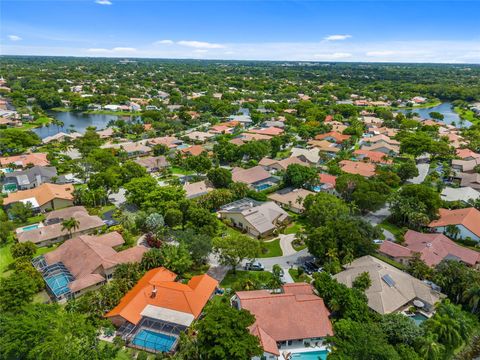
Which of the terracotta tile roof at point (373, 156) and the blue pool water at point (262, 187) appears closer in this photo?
the blue pool water at point (262, 187)

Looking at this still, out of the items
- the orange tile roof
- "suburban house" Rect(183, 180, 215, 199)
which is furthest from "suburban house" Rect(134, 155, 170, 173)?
the orange tile roof

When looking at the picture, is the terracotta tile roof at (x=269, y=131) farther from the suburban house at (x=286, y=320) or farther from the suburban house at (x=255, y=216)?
the suburban house at (x=286, y=320)

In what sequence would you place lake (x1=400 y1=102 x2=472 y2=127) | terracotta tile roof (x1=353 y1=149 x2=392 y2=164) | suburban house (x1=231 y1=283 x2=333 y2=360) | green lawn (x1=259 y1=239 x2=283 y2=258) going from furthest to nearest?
lake (x1=400 y1=102 x2=472 y2=127) → terracotta tile roof (x1=353 y1=149 x2=392 y2=164) → green lawn (x1=259 y1=239 x2=283 y2=258) → suburban house (x1=231 y1=283 x2=333 y2=360)

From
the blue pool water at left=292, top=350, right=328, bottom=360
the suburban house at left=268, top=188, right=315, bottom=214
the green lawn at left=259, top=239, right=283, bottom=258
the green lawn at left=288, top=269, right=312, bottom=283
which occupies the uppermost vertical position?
the suburban house at left=268, top=188, right=315, bottom=214

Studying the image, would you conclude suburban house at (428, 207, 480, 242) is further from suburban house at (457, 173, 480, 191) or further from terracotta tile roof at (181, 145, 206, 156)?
terracotta tile roof at (181, 145, 206, 156)

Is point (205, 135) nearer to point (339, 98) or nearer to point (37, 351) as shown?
point (37, 351)

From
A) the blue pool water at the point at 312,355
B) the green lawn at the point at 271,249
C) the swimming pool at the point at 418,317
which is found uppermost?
the swimming pool at the point at 418,317

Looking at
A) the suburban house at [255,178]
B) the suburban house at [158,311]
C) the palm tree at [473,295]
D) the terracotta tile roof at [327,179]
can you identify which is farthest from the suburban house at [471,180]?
the suburban house at [158,311]

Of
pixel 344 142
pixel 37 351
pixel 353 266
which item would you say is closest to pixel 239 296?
pixel 353 266
